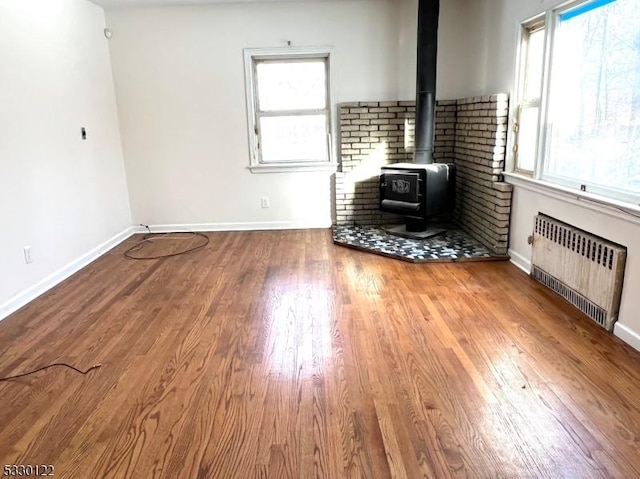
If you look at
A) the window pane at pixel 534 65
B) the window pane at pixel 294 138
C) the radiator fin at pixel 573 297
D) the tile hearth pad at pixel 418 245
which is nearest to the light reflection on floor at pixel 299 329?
the tile hearth pad at pixel 418 245

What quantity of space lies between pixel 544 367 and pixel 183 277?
8.85ft

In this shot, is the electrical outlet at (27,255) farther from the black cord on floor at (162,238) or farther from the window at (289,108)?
the window at (289,108)

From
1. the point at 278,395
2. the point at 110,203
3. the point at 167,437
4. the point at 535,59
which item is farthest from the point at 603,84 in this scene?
the point at 110,203

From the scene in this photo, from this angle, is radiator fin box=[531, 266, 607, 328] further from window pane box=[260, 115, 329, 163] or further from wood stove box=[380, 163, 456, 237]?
window pane box=[260, 115, 329, 163]

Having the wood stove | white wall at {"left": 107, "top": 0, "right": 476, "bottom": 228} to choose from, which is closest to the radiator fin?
the wood stove

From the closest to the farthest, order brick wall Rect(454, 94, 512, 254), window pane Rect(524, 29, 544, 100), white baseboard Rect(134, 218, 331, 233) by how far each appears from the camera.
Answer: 1. window pane Rect(524, 29, 544, 100)
2. brick wall Rect(454, 94, 512, 254)
3. white baseboard Rect(134, 218, 331, 233)

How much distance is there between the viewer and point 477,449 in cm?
174

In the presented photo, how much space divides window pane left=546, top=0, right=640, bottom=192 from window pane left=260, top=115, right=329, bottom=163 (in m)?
2.50

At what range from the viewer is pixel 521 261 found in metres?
3.79

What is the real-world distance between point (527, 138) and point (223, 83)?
310 centimetres

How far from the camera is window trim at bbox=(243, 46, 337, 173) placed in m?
4.92

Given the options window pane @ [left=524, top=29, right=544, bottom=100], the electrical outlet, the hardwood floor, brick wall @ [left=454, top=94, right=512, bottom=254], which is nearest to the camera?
the hardwood floor

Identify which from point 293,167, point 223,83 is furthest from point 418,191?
point 223,83

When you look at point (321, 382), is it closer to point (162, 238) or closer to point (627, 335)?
point (627, 335)
